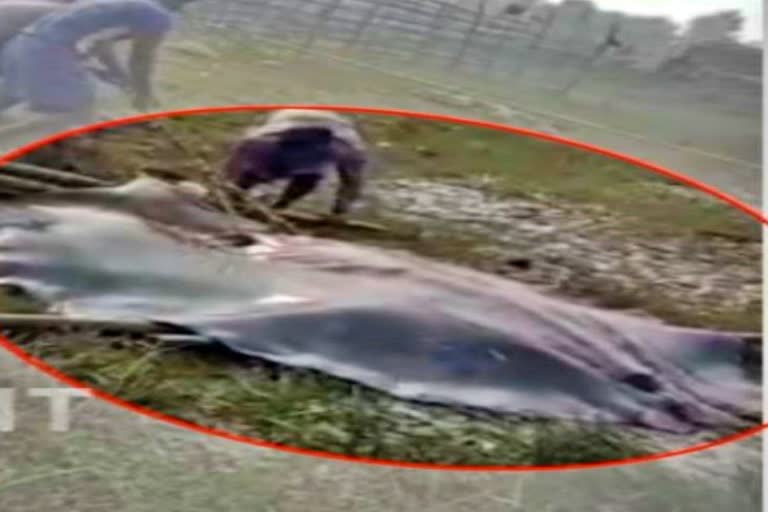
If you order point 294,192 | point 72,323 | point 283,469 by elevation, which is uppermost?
point 294,192

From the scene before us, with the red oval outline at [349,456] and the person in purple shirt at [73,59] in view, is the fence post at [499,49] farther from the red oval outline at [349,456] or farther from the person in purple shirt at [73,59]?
the person in purple shirt at [73,59]

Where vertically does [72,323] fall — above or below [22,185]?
below

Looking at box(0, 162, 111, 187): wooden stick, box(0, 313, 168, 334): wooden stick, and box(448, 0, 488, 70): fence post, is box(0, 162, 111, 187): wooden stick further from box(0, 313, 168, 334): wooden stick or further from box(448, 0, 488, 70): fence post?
box(448, 0, 488, 70): fence post

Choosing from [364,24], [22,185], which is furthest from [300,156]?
Result: [22,185]

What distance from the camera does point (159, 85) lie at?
1.31m

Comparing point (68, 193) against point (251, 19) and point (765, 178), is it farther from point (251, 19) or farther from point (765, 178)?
point (765, 178)

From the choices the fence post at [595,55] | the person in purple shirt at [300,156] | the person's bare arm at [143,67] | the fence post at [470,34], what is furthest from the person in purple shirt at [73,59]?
the fence post at [595,55]

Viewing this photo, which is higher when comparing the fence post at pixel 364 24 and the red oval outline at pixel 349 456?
the fence post at pixel 364 24

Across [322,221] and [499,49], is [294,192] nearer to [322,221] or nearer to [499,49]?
[322,221]

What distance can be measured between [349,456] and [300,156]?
1.06 feet

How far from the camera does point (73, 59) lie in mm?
1290

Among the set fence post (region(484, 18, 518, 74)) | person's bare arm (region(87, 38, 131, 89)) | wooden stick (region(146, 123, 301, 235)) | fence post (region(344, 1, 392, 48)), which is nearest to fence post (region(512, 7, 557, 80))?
fence post (region(484, 18, 518, 74))

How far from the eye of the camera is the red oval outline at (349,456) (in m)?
1.26

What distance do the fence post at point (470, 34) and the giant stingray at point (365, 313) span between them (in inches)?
9.0
